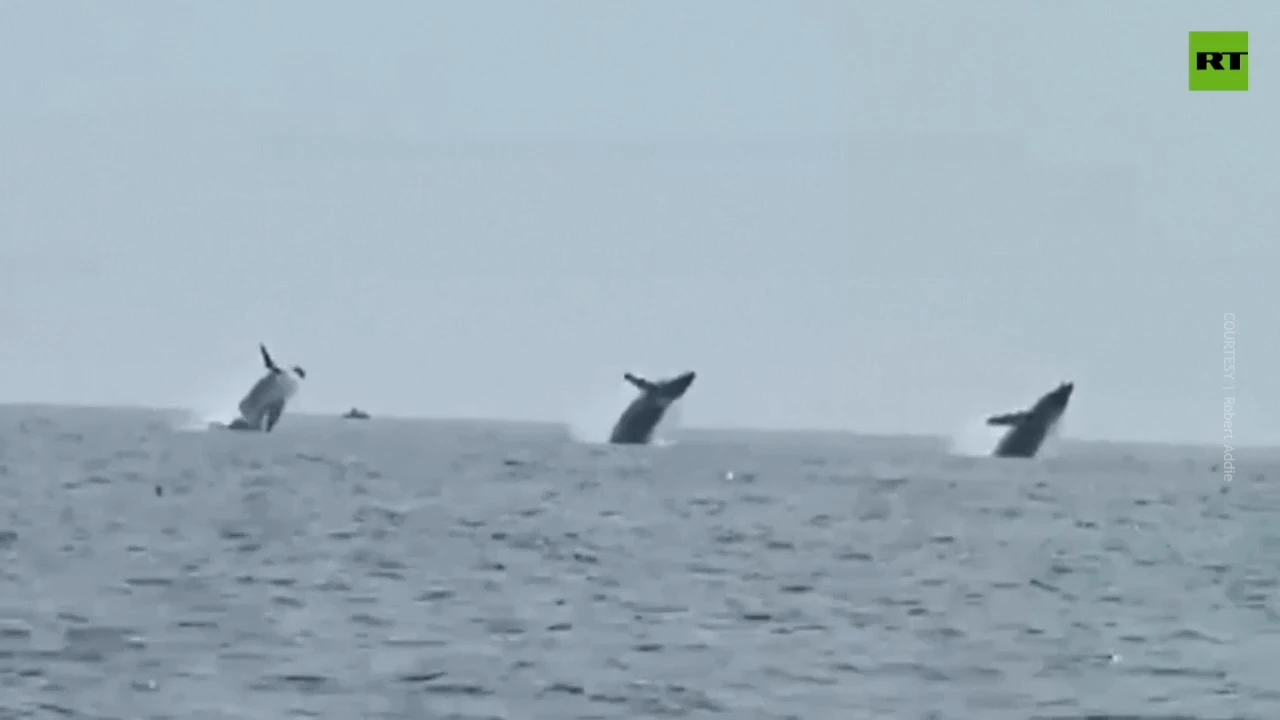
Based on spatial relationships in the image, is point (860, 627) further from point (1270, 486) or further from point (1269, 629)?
point (1270, 486)

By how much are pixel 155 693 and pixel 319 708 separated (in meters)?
2.13

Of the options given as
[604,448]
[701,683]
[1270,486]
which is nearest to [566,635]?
[701,683]

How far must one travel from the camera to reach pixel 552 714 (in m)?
22.6

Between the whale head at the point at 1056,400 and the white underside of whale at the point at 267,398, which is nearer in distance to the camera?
the whale head at the point at 1056,400

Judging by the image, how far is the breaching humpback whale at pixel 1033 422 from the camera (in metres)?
101

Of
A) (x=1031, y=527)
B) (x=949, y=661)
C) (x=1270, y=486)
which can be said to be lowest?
(x=949, y=661)

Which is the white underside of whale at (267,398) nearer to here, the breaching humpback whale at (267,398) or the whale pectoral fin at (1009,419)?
the breaching humpback whale at (267,398)

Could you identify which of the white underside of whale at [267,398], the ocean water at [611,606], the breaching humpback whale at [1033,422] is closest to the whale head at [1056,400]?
the breaching humpback whale at [1033,422]

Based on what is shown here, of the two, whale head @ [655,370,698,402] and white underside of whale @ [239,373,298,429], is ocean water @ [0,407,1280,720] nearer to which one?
whale head @ [655,370,698,402]

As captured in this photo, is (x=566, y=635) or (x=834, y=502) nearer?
(x=566, y=635)

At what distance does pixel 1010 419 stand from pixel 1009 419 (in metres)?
0.09

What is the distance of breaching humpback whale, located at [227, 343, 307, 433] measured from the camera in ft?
365

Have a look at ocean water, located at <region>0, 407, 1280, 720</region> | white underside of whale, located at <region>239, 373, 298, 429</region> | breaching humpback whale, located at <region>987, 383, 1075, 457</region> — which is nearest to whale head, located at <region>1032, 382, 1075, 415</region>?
breaching humpback whale, located at <region>987, 383, 1075, 457</region>

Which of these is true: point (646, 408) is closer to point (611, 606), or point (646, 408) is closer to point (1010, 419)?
point (1010, 419)
